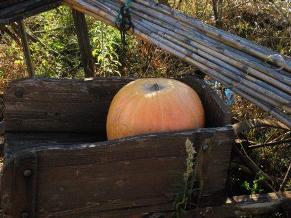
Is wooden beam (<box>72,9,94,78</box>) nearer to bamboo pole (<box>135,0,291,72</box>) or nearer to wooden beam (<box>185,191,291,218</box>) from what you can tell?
bamboo pole (<box>135,0,291,72</box>)

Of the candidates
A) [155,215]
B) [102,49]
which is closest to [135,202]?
[155,215]

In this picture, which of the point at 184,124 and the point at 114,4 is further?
the point at 114,4

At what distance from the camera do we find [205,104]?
2.21 m

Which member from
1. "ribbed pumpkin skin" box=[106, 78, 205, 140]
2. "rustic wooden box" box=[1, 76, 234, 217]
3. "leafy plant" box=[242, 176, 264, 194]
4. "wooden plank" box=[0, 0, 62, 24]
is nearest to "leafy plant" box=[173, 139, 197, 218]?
"rustic wooden box" box=[1, 76, 234, 217]

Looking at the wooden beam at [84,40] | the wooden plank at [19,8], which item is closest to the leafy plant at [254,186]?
the wooden beam at [84,40]

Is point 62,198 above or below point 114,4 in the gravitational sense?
below

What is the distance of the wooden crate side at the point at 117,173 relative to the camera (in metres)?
1.71

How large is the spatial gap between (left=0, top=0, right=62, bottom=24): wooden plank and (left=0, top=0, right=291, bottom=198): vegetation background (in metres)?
1.01

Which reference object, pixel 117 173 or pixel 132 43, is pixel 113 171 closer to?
pixel 117 173

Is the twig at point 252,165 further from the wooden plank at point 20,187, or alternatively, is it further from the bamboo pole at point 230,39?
the wooden plank at point 20,187

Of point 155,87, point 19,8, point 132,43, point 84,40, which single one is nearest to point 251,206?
→ point 155,87

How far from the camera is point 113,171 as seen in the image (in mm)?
1803

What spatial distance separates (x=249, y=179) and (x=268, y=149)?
0.26 metres

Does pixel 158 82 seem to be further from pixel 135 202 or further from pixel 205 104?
pixel 135 202
